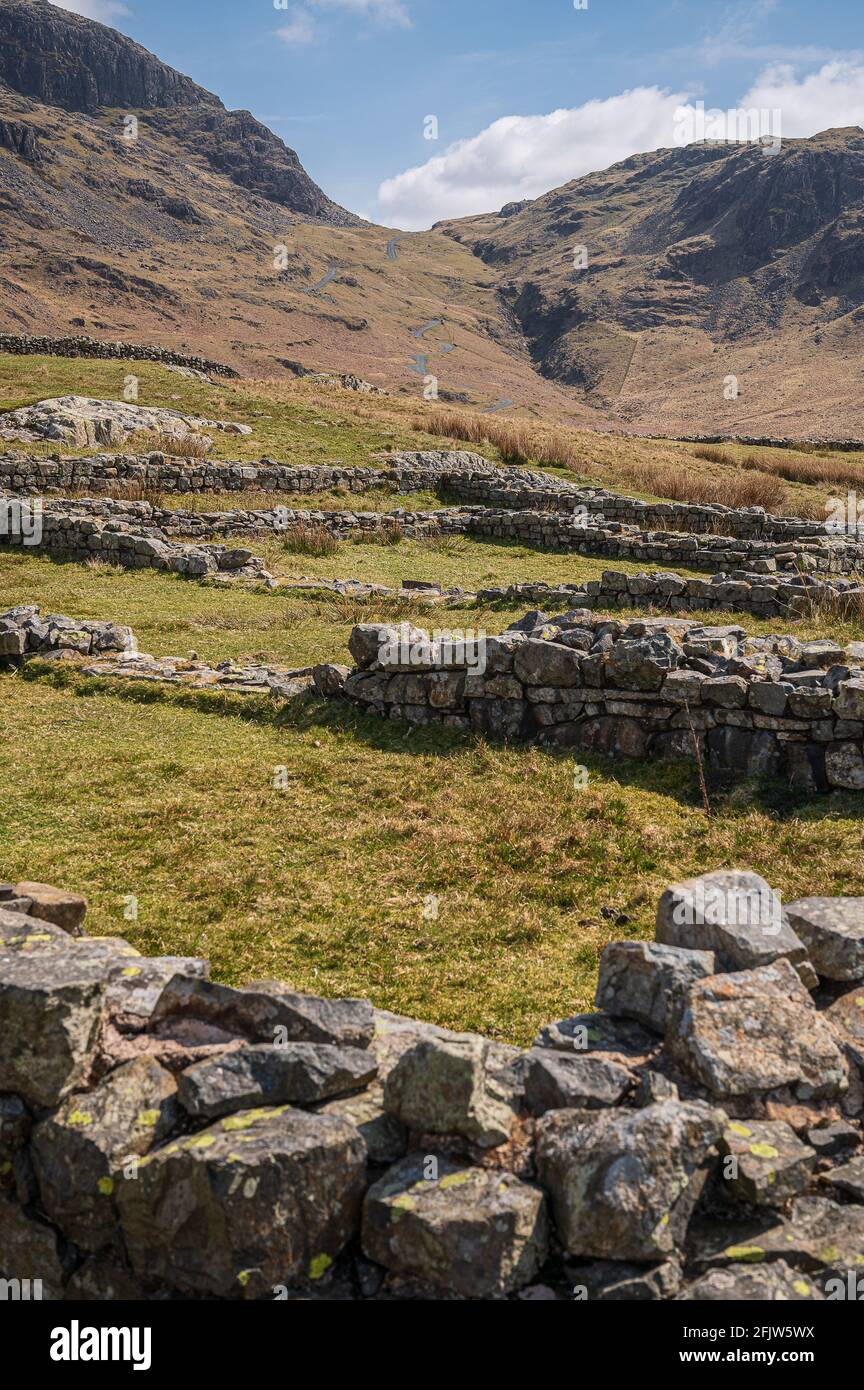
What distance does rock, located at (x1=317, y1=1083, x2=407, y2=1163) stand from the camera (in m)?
3.73

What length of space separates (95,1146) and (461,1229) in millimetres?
1537

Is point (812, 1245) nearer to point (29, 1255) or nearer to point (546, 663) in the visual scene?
point (29, 1255)

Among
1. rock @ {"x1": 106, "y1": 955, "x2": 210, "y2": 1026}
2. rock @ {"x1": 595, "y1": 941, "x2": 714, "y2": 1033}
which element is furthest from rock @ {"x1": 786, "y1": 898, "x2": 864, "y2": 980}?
rock @ {"x1": 106, "y1": 955, "x2": 210, "y2": 1026}

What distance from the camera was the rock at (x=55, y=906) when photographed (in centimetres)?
544

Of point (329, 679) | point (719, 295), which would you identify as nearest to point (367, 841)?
point (329, 679)

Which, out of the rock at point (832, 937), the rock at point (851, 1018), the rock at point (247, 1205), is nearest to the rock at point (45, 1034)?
the rock at point (247, 1205)

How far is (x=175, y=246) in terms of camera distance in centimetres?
12244

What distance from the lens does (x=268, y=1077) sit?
3.87 m

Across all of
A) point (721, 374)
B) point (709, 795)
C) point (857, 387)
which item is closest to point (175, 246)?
point (721, 374)

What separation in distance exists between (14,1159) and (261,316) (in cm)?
11679

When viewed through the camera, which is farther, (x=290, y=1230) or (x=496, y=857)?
(x=496, y=857)

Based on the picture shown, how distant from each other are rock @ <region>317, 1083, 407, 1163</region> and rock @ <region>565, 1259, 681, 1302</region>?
82cm

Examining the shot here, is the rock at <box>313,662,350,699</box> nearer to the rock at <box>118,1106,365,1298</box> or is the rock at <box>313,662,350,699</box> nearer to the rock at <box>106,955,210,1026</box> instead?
the rock at <box>106,955,210,1026</box>
